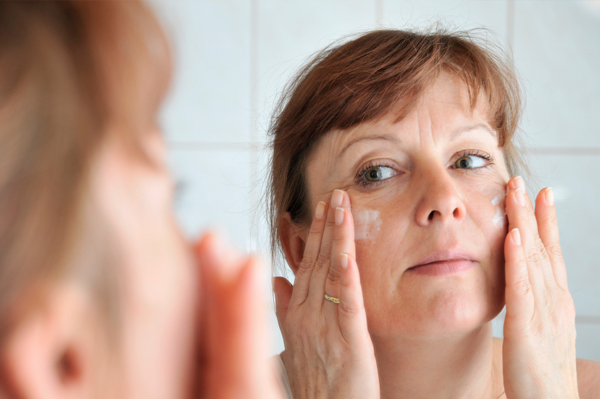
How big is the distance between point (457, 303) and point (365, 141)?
29cm

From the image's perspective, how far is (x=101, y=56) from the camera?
0.59ft

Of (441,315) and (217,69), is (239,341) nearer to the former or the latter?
(441,315)

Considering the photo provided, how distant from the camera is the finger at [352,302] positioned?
67 centimetres

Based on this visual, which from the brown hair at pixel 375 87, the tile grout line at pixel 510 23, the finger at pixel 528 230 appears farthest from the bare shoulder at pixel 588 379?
the tile grout line at pixel 510 23

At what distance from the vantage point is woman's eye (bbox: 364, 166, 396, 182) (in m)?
0.75

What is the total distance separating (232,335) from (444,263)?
52cm

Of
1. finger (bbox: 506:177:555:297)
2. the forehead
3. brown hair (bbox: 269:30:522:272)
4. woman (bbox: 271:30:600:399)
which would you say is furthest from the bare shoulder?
the forehead

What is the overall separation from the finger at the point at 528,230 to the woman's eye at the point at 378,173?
0.19m

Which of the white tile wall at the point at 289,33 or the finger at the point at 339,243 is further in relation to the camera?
the white tile wall at the point at 289,33

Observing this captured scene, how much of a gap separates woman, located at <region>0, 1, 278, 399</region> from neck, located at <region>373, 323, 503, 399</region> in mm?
602

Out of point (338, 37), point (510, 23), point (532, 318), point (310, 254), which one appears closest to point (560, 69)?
point (510, 23)

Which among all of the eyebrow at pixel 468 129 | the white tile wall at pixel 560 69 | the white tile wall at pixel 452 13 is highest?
the white tile wall at pixel 452 13

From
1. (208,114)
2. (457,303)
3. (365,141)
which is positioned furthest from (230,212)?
(457,303)

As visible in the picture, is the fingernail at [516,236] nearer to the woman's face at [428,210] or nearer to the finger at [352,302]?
the woman's face at [428,210]
